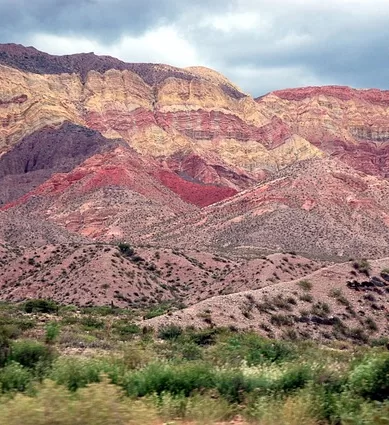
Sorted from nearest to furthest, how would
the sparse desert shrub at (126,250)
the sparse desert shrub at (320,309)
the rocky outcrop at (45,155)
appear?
1. the sparse desert shrub at (320,309)
2. the sparse desert shrub at (126,250)
3. the rocky outcrop at (45,155)

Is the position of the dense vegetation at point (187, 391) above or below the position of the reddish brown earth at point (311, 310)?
above

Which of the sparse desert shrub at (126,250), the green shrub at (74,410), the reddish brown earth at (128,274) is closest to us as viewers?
the green shrub at (74,410)

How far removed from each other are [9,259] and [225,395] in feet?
207

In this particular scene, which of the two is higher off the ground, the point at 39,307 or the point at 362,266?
the point at 362,266

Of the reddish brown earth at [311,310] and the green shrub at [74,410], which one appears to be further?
the reddish brown earth at [311,310]

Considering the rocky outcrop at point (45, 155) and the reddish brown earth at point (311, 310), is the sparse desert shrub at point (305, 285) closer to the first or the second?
the reddish brown earth at point (311, 310)

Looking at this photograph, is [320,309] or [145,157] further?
[145,157]

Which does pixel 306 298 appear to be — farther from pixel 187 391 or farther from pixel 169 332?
pixel 187 391

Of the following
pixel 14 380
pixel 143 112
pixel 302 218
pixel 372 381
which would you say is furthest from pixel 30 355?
pixel 143 112

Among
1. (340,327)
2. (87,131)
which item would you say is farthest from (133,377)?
(87,131)

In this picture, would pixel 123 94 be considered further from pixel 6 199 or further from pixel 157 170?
pixel 6 199

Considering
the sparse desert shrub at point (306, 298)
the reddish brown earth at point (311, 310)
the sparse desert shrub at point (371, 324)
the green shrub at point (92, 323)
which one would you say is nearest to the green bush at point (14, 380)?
the reddish brown earth at point (311, 310)

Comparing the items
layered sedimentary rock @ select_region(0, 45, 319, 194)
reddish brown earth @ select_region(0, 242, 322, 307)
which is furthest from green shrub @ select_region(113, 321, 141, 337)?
layered sedimentary rock @ select_region(0, 45, 319, 194)

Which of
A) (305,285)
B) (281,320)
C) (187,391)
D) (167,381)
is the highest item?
(167,381)
